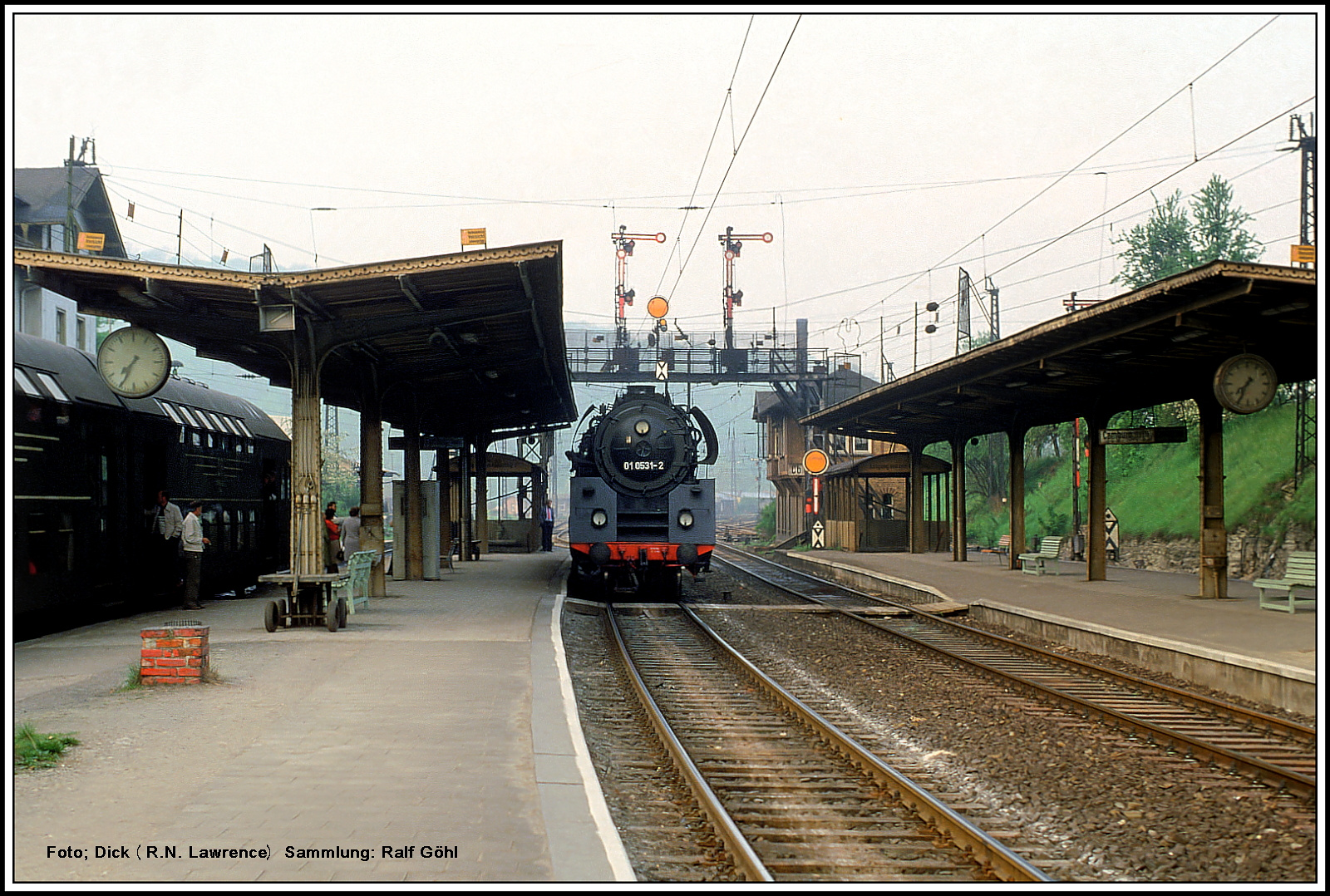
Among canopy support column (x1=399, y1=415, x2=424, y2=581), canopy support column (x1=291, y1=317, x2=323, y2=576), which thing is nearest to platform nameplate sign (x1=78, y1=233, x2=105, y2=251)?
canopy support column (x1=291, y1=317, x2=323, y2=576)

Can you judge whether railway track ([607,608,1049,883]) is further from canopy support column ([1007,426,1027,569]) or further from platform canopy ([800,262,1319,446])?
canopy support column ([1007,426,1027,569])

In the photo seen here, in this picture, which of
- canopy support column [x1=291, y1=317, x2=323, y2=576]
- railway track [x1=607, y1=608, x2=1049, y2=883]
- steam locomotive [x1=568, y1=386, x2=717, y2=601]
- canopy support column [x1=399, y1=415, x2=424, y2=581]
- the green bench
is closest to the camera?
railway track [x1=607, y1=608, x2=1049, y2=883]

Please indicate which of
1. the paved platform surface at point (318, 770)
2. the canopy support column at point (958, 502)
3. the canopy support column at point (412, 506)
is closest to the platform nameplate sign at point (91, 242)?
the paved platform surface at point (318, 770)

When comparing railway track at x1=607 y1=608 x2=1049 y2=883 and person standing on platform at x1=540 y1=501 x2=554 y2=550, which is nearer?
railway track at x1=607 y1=608 x2=1049 y2=883

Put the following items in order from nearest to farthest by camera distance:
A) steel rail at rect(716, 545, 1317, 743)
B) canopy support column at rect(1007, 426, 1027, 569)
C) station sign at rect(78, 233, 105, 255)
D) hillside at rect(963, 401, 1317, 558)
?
steel rail at rect(716, 545, 1317, 743) < station sign at rect(78, 233, 105, 255) < canopy support column at rect(1007, 426, 1027, 569) < hillside at rect(963, 401, 1317, 558)

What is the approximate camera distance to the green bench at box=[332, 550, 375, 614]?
48.9 ft

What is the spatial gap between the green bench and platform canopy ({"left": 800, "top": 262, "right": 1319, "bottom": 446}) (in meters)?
9.73

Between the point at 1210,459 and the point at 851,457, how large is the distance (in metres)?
25.5

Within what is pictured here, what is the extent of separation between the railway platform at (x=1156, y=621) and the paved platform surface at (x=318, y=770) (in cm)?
546

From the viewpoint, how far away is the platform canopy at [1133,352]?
12.5 meters

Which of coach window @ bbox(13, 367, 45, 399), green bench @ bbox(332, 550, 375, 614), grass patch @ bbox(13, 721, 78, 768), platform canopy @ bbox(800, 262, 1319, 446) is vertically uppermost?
platform canopy @ bbox(800, 262, 1319, 446)

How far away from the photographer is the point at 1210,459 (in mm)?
17609

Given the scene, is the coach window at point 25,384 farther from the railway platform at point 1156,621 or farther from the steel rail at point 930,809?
the railway platform at point 1156,621

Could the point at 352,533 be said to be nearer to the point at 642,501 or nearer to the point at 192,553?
the point at 192,553
